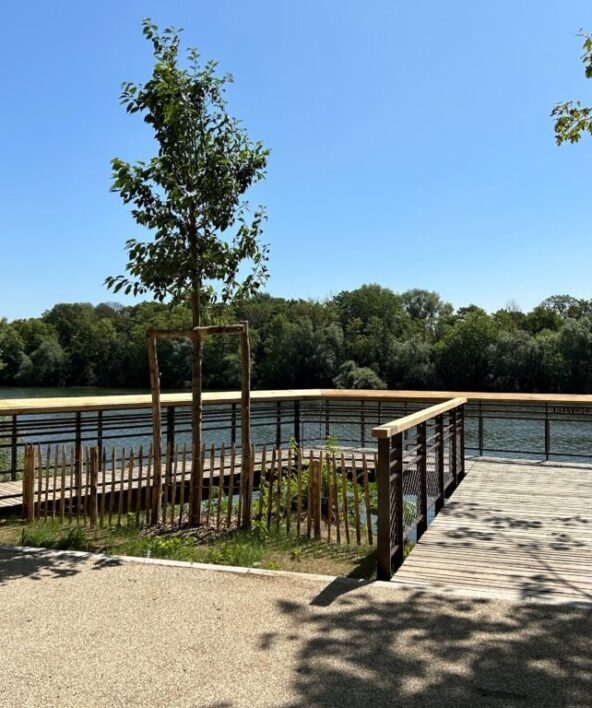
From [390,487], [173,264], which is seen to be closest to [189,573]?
[390,487]

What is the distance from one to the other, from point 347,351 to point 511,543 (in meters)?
53.6

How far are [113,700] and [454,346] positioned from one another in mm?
51794

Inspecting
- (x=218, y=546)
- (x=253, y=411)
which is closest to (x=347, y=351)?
(x=253, y=411)

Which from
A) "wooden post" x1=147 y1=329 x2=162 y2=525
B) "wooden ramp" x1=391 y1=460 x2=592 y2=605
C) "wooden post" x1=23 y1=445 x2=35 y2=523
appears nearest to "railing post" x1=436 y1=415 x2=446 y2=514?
"wooden ramp" x1=391 y1=460 x2=592 y2=605

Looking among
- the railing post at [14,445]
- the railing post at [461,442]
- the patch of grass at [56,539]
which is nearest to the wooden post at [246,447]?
the patch of grass at [56,539]

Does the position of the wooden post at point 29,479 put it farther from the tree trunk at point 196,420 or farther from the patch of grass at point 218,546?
the tree trunk at point 196,420

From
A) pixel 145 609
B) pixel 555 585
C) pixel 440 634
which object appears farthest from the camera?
pixel 555 585

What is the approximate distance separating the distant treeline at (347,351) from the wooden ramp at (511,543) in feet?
108

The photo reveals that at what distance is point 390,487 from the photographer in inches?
175

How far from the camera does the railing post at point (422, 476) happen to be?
219 inches

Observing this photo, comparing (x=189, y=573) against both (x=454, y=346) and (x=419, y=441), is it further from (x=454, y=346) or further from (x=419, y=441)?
(x=454, y=346)

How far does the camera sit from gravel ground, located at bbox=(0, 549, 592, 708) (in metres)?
2.70

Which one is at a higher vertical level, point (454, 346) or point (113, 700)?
point (454, 346)

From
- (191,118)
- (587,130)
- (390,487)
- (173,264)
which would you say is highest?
(587,130)
